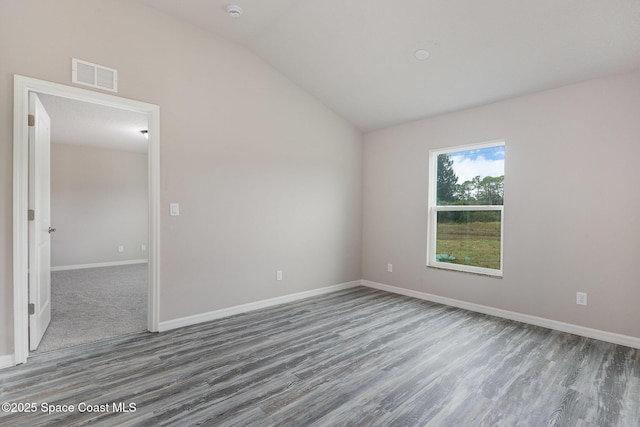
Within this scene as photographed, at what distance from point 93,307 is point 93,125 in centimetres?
306

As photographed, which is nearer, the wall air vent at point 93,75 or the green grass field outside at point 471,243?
the wall air vent at point 93,75

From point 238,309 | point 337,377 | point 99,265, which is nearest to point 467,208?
point 337,377

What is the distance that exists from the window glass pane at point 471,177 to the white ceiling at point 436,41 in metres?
0.63

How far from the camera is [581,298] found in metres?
3.11

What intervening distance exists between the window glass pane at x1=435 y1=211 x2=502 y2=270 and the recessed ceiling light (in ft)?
6.49

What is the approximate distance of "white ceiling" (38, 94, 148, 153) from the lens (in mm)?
4234

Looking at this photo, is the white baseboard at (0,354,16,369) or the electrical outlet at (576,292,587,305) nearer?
the white baseboard at (0,354,16,369)

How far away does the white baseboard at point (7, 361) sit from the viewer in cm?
232

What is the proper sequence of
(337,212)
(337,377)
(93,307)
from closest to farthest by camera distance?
(337,377) < (93,307) < (337,212)

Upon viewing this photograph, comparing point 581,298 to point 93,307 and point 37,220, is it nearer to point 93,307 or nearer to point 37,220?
point 37,220

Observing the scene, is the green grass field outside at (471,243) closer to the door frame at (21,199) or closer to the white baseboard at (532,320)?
the white baseboard at (532,320)

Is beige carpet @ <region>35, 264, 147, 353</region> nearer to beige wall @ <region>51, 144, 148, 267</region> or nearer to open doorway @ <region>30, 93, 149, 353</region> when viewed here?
open doorway @ <region>30, 93, 149, 353</region>

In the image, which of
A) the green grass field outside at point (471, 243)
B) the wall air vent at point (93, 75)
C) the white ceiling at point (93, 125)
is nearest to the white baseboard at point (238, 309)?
the green grass field outside at point (471, 243)

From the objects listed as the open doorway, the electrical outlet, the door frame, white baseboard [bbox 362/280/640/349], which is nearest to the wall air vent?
the door frame
